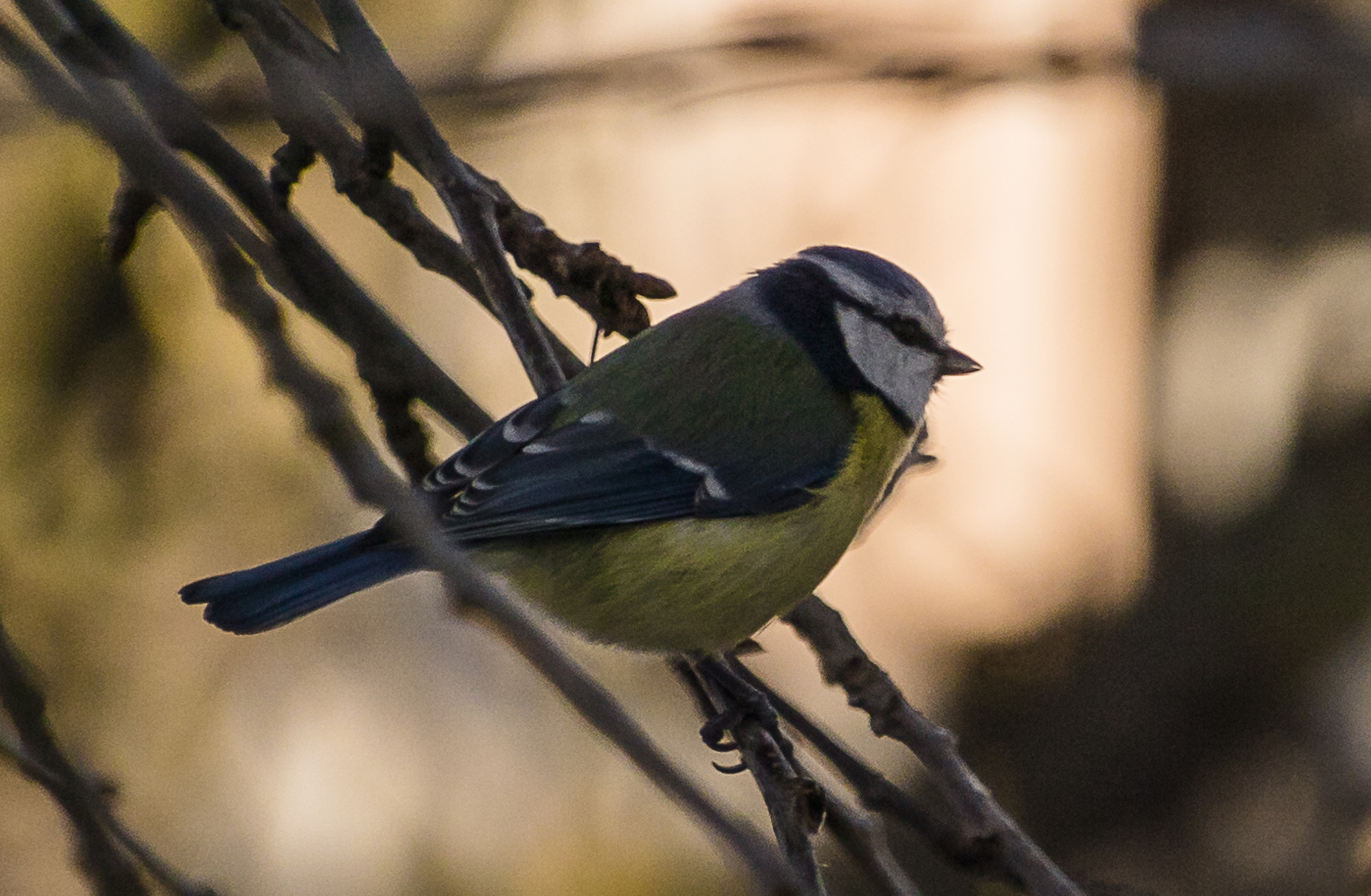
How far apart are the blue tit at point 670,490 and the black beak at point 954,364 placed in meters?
0.17

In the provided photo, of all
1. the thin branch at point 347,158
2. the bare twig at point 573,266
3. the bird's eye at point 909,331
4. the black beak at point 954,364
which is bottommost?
the black beak at point 954,364

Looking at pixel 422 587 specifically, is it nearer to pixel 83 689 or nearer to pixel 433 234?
pixel 83 689

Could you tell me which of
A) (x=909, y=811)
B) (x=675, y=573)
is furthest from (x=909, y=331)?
(x=909, y=811)

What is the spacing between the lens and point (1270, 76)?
6.15 feet

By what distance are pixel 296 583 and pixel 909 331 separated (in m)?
1.46

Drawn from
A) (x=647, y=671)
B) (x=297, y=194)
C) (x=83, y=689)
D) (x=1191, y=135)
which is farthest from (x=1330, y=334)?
(x=83, y=689)

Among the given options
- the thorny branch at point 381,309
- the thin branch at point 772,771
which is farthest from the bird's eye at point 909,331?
the thin branch at point 772,771

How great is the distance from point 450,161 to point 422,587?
8.55ft

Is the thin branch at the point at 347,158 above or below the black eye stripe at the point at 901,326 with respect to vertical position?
above

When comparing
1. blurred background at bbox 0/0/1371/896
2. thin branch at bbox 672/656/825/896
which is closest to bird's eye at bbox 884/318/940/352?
blurred background at bbox 0/0/1371/896

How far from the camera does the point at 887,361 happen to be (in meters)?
3.11

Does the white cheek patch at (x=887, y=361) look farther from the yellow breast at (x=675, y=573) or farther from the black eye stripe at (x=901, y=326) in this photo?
the yellow breast at (x=675, y=573)

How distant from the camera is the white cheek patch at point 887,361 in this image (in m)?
3.08

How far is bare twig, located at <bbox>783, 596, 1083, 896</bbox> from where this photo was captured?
60.7 inches
